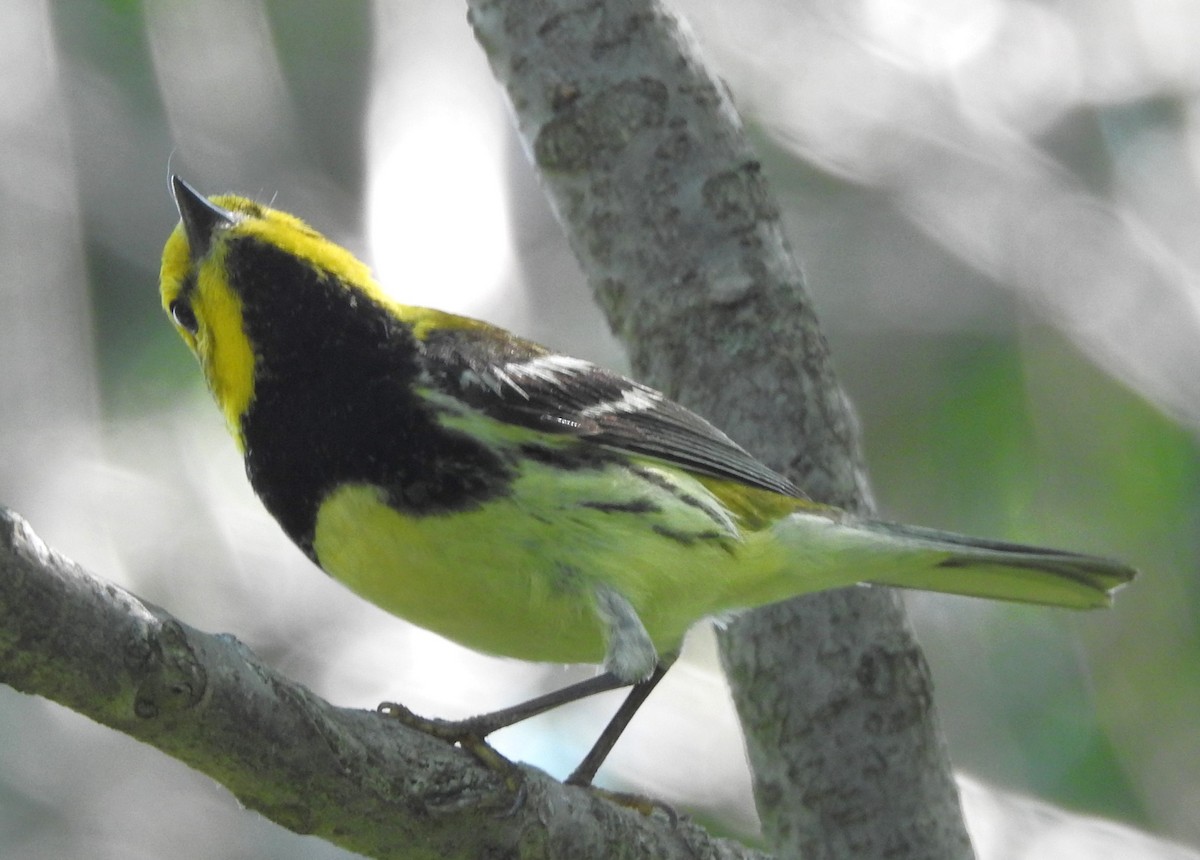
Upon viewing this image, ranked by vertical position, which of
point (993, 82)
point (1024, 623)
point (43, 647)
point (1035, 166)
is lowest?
point (43, 647)

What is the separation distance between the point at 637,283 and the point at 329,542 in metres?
1.15

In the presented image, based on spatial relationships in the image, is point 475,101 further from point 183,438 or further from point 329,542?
point 329,542

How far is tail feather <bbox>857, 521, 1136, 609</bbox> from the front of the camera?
3.33 m

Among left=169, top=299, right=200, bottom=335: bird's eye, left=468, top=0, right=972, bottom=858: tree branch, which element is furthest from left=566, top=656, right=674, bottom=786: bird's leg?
left=169, top=299, right=200, bottom=335: bird's eye

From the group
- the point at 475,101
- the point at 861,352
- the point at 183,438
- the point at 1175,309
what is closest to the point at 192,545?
the point at 183,438

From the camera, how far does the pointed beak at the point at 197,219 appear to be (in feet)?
10.4

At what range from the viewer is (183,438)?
18.5ft

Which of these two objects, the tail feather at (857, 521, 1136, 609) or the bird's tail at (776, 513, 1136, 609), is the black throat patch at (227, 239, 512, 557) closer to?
the bird's tail at (776, 513, 1136, 609)

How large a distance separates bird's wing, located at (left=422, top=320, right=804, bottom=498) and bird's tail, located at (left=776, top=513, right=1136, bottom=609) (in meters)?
0.15

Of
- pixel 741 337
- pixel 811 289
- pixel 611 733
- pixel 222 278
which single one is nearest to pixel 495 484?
pixel 611 733

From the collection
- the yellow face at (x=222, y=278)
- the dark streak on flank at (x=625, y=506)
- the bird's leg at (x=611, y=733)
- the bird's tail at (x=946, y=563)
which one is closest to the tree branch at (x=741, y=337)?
the bird's tail at (x=946, y=563)

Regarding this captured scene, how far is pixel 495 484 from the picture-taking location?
8.94 feet

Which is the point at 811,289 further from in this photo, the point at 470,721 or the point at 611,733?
the point at 470,721

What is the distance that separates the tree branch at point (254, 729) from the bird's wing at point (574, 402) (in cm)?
89
